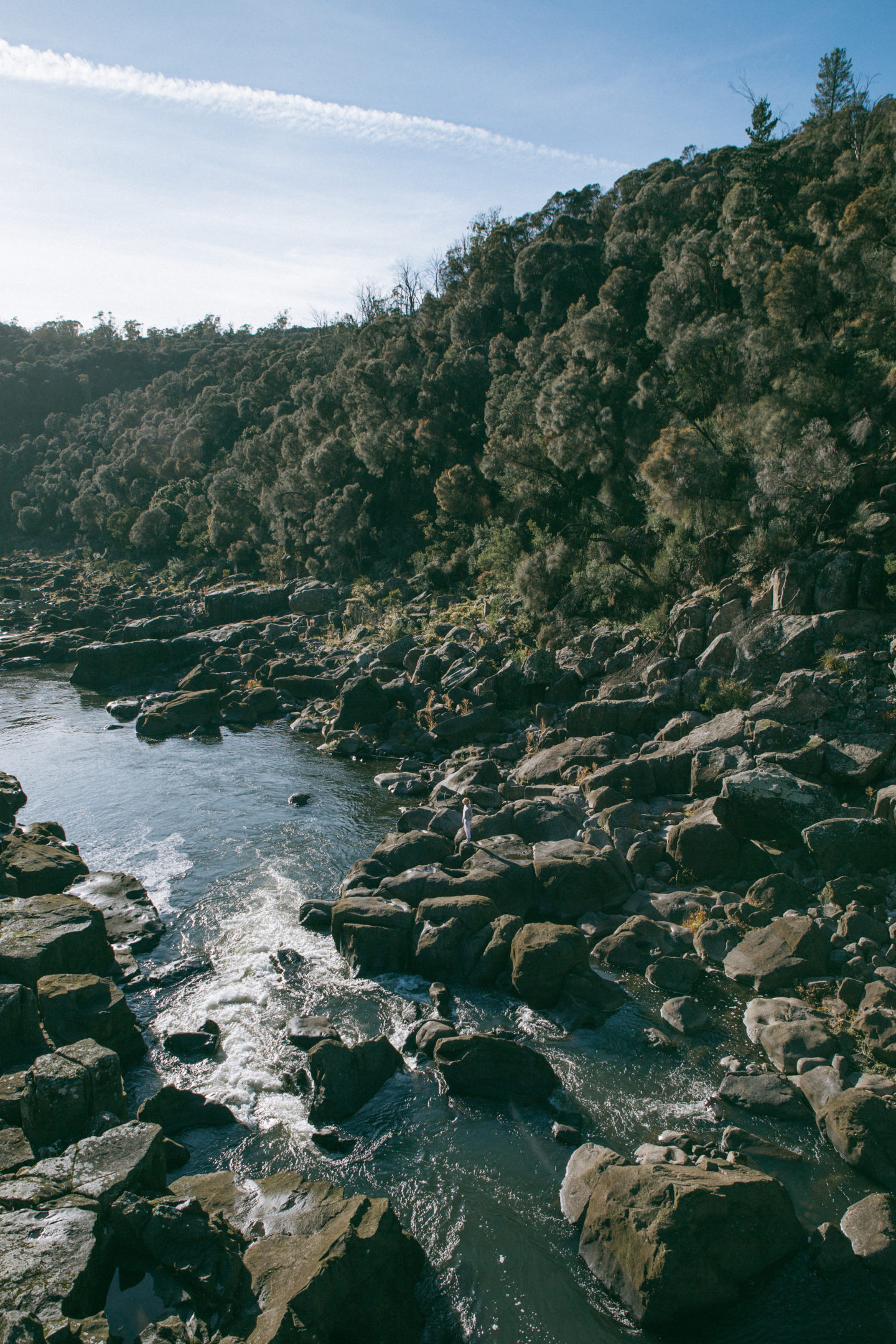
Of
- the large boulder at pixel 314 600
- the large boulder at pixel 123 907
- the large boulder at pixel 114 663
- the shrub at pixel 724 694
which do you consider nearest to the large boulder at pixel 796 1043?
the shrub at pixel 724 694

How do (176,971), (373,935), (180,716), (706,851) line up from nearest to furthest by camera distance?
(373,935), (176,971), (706,851), (180,716)

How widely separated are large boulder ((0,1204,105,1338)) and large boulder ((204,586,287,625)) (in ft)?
164

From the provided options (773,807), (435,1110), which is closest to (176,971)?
(435,1110)

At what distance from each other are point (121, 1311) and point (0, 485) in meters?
143

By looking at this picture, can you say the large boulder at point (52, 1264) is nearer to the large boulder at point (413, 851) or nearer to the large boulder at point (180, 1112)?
the large boulder at point (180, 1112)

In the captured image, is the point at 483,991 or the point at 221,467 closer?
the point at 483,991

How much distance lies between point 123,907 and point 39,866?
2.59m

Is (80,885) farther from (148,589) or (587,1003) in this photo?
(148,589)

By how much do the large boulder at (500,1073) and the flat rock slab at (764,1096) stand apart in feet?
8.90

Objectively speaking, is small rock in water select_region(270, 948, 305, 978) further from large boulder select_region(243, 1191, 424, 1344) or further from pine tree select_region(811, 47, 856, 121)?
pine tree select_region(811, 47, 856, 121)

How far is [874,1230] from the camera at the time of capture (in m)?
9.11

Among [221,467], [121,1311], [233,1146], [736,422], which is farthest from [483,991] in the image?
[221,467]

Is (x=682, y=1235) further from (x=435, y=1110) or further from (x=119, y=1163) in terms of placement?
(x=119, y=1163)

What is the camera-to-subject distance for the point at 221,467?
92875 mm
